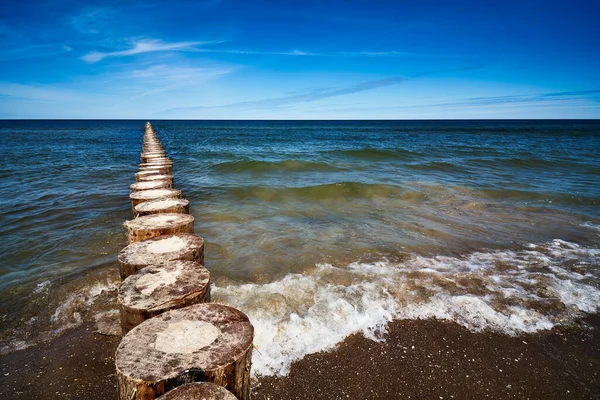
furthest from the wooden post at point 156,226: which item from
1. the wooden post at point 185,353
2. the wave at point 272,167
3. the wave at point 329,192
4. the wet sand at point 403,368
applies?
the wave at point 272,167

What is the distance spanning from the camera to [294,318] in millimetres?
3826

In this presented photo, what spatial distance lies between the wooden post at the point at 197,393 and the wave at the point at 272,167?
1443 cm

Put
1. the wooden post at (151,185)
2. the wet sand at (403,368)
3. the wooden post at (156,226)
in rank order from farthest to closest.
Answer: the wooden post at (151,185), the wooden post at (156,226), the wet sand at (403,368)

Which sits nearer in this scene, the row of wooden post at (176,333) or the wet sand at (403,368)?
the row of wooden post at (176,333)

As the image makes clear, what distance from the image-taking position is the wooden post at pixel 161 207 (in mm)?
4036

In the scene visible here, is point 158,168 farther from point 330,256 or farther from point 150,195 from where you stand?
point 330,256

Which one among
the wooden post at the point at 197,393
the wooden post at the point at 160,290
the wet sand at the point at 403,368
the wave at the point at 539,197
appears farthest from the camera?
the wave at the point at 539,197

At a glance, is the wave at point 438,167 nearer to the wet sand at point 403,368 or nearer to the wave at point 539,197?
the wave at point 539,197

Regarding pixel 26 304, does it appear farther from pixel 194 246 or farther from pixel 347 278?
pixel 347 278

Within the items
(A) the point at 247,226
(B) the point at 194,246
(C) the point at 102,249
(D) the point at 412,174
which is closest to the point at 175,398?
(B) the point at 194,246

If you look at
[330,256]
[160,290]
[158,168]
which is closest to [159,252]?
[160,290]

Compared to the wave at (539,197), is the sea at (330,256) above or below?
below

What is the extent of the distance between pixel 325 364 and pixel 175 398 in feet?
6.70

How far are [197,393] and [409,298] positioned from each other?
3451 mm
